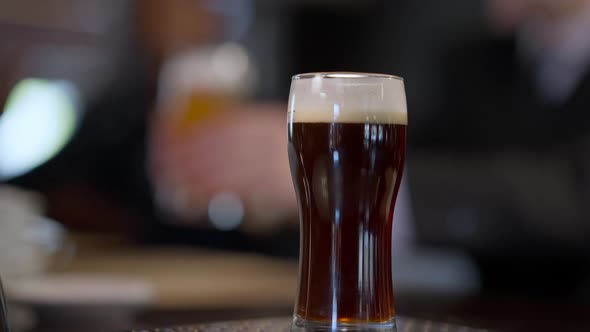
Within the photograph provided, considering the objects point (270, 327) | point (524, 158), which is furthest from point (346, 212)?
point (524, 158)

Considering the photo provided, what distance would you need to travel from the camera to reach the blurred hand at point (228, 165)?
3.48 m

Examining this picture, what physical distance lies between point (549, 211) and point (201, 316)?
181cm

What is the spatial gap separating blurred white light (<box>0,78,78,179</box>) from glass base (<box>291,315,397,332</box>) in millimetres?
3165

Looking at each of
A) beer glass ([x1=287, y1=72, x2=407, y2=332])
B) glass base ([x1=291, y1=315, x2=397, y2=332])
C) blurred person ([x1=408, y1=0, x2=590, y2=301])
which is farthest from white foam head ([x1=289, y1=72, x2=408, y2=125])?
blurred person ([x1=408, y1=0, x2=590, y2=301])

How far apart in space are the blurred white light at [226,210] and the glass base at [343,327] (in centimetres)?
250

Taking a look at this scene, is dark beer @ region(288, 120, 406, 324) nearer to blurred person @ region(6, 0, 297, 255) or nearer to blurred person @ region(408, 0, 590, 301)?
blurred person @ region(408, 0, 590, 301)

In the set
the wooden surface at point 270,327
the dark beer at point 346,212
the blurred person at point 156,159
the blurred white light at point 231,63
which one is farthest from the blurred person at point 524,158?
the dark beer at point 346,212

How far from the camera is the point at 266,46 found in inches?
198

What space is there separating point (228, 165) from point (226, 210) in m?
0.23

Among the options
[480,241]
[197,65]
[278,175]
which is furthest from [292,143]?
[197,65]

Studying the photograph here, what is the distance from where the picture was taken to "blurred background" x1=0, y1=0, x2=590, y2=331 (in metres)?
1.61

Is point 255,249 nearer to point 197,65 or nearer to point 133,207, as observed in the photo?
point 133,207

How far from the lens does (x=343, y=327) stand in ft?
2.74

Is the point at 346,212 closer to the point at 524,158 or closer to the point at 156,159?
the point at 524,158
